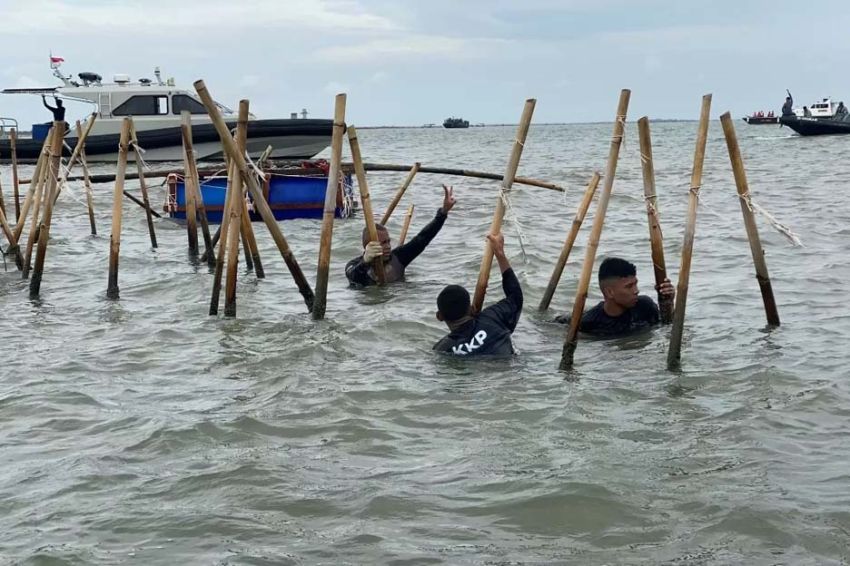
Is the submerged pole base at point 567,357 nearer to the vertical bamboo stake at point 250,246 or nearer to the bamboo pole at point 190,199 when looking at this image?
the vertical bamboo stake at point 250,246

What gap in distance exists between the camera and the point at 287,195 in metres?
17.8

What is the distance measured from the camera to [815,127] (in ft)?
180

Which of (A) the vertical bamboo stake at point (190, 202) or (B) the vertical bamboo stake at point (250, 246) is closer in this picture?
(B) the vertical bamboo stake at point (250, 246)

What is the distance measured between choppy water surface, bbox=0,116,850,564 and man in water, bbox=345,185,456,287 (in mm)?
189

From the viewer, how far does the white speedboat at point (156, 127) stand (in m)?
27.5

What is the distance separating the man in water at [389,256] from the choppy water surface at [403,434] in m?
0.19

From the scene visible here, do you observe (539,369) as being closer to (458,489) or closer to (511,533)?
(458,489)

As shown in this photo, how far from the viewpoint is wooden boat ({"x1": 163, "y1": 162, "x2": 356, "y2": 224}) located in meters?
17.3

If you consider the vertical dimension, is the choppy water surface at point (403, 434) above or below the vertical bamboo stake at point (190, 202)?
below

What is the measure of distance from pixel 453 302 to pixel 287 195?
422 inches

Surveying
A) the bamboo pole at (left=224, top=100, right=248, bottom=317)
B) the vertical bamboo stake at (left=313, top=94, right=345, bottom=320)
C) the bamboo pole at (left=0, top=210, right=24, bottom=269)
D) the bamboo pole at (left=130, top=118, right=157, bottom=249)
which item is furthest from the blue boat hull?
the vertical bamboo stake at (left=313, top=94, right=345, bottom=320)

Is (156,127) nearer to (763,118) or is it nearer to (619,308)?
(619,308)

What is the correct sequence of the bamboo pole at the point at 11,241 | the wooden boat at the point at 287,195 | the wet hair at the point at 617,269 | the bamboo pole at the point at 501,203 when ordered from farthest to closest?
the wooden boat at the point at 287,195, the bamboo pole at the point at 11,241, the wet hair at the point at 617,269, the bamboo pole at the point at 501,203

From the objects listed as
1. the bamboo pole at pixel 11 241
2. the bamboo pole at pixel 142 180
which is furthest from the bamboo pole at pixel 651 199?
the bamboo pole at pixel 11 241
